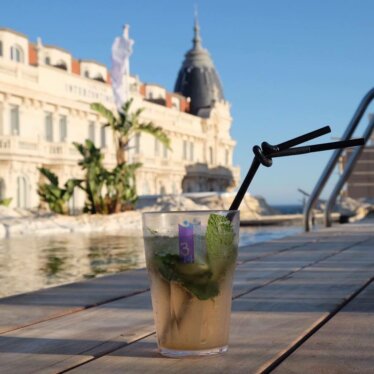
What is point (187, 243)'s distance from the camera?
1762 mm

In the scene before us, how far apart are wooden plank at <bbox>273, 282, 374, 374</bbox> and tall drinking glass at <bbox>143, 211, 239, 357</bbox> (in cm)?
22

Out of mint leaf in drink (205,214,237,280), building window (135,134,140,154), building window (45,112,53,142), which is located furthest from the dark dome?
mint leaf in drink (205,214,237,280)

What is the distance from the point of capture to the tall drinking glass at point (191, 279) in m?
1.76

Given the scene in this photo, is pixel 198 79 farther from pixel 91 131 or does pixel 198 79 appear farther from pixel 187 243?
pixel 187 243

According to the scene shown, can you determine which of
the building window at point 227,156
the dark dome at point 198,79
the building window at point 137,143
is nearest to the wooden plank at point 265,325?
the building window at point 137,143

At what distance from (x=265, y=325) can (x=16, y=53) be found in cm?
3445

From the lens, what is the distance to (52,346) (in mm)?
1910

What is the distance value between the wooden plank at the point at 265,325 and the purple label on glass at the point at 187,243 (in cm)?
25

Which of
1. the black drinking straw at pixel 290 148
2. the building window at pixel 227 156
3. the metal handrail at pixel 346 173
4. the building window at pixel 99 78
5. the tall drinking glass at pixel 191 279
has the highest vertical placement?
the building window at pixel 99 78

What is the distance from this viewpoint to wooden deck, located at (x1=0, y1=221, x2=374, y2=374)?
1.66 meters

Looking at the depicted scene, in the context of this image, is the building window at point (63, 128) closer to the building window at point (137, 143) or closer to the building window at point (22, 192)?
the building window at point (22, 192)

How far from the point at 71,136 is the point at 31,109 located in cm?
384

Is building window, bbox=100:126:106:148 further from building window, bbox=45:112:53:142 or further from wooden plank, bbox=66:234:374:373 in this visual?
wooden plank, bbox=66:234:374:373

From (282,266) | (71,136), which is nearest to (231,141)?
(71,136)
